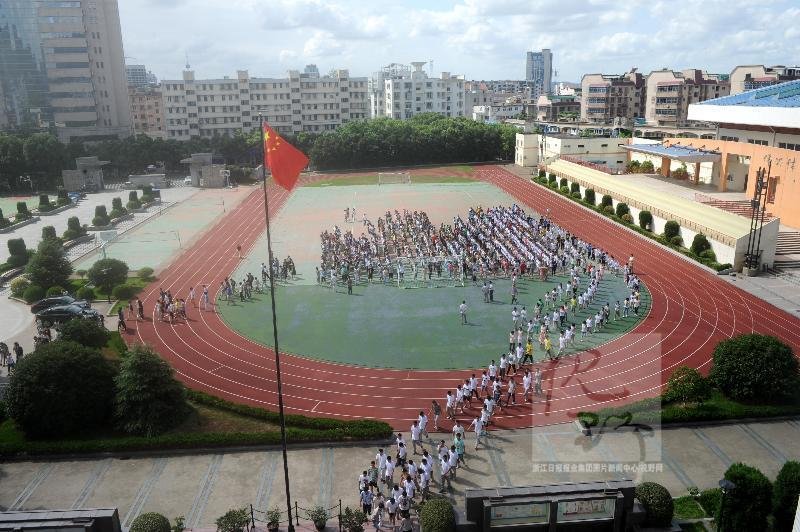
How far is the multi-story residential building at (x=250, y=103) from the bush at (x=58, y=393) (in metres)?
75.4

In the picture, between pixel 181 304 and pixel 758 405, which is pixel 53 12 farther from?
pixel 758 405

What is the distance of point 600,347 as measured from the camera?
20516 millimetres

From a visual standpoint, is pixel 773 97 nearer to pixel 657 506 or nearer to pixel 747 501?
pixel 747 501

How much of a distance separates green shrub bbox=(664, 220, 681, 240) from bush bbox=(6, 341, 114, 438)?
94.6ft

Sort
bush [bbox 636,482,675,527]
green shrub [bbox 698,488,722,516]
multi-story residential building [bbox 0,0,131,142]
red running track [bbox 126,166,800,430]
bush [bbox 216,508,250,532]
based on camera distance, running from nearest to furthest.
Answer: bush [bbox 216,508,250,532], bush [bbox 636,482,675,527], green shrub [bbox 698,488,722,516], red running track [bbox 126,166,800,430], multi-story residential building [bbox 0,0,131,142]

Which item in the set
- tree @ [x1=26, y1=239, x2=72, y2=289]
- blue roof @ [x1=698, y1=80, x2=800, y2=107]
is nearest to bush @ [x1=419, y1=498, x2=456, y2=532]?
tree @ [x1=26, y1=239, x2=72, y2=289]

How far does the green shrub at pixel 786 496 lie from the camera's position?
11281mm

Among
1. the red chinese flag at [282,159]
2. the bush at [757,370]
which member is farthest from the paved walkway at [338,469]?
the red chinese flag at [282,159]

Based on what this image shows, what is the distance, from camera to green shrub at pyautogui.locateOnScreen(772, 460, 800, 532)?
11.3m

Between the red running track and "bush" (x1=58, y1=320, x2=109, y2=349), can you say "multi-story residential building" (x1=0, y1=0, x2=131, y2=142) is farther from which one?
"bush" (x1=58, y1=320, x2=109, y2=349)

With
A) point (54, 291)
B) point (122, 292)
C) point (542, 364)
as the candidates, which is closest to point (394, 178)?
point (122, 292)

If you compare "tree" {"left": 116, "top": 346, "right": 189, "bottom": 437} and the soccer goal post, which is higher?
the soccer goal post

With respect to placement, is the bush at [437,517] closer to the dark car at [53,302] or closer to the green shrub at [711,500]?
the green shrub at [711,500]

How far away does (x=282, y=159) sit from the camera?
12.1 m
